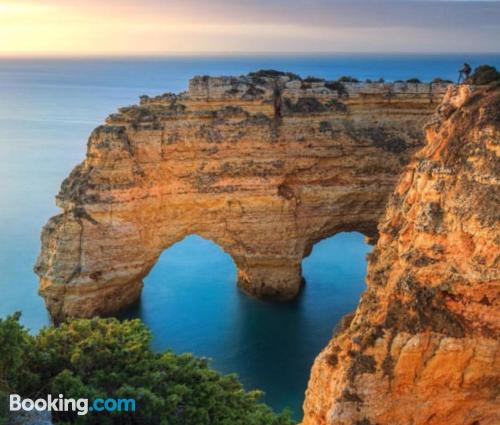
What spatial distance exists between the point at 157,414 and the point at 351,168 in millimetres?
15683

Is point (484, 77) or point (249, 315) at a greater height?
point (484, 77)

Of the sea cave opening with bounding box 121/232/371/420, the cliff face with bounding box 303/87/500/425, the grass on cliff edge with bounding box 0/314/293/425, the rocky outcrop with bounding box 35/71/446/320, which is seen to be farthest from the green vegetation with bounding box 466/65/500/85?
the rocky outcrop with bounding box 35/71/446/320

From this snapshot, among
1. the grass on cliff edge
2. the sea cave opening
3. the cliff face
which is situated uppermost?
the cliff face

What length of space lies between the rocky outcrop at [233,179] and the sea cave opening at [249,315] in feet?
3.82

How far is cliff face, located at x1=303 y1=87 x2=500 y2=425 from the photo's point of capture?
948 centimetres

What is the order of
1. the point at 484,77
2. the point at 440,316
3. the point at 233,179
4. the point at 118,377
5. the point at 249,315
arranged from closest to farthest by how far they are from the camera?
1. the point at 440,316
2. the point at 118,377
3. the point at 484,77
4. the point at 233,179
5. the point at 249,315

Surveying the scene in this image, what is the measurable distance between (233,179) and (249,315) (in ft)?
17.4

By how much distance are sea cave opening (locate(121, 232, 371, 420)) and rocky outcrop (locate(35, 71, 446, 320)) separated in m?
1.16

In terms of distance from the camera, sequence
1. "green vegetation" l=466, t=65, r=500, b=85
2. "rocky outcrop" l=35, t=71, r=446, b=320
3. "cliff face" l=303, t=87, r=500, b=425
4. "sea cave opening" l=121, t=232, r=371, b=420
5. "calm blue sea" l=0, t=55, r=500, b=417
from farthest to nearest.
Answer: "rocky outcrop" l=35, t=71, r=446, b=320 → "calm blue sea" l=0, t=55, r=500, b=417 → "sea cave opening" l=121, t=232, r=371, b=420 → "green vegetation" l=466, t=65, r=500, b=85 → "cliff face" l=303, t=87, r=500, b=425

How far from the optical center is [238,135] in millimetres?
23703

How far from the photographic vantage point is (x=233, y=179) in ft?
78.5

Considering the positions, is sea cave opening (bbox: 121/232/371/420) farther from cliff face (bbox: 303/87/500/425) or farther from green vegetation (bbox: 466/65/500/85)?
green vegetation (bbox: 466/65/500/85)

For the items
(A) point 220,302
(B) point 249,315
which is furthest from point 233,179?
(A) point 220,302

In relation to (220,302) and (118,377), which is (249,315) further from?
(118,377)
